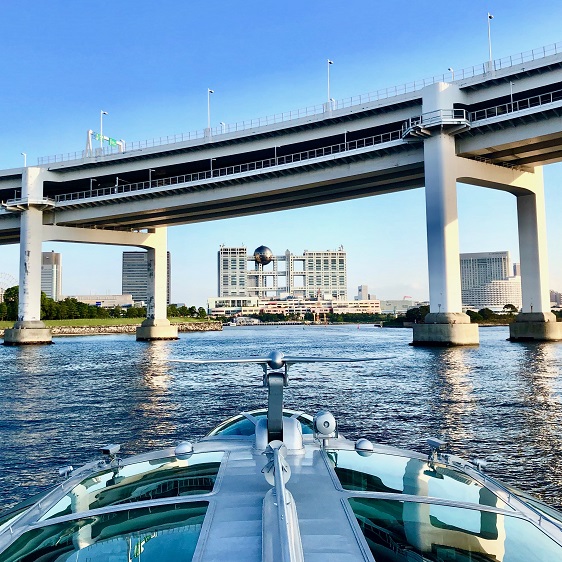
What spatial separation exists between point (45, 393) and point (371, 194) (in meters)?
58.6

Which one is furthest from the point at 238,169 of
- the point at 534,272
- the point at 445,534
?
the point at 445,534

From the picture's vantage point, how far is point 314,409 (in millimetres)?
23484

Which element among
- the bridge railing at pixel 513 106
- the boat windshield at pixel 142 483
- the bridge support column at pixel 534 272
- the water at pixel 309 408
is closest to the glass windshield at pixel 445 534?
the boat windshield at pixel 142 483

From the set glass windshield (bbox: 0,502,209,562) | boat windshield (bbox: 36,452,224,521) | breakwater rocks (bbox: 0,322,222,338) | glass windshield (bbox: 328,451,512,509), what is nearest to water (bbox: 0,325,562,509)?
glass windshield (bbox: 328,451,512,509)

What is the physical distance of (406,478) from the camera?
548 cm

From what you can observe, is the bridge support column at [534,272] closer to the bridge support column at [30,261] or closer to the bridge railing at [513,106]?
the bridge railing at [513,106]

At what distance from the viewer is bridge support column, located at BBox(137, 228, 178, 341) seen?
303ft

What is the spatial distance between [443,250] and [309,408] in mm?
38181

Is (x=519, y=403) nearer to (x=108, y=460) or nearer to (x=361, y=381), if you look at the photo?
(x=361, y=381)

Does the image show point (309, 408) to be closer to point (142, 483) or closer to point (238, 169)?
point (142, 483)

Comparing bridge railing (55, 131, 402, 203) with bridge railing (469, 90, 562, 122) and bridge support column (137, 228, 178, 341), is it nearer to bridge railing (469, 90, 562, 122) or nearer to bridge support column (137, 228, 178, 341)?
bridge railing (469, 90, 562, 122)

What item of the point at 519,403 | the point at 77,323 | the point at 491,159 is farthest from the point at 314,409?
the point at 77,323

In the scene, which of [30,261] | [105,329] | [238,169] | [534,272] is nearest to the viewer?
[534,272]

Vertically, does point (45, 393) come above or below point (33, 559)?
below
